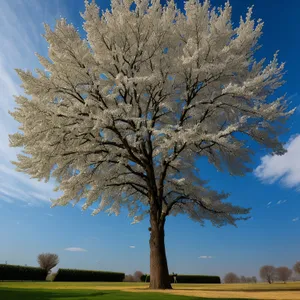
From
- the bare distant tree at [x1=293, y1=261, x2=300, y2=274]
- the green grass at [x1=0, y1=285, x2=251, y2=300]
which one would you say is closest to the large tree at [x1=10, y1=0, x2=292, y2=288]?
the green grass at [x1=0, y1=285, x2=251, y2=300]

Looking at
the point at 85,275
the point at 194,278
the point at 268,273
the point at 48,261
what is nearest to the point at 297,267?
the point at 268,273

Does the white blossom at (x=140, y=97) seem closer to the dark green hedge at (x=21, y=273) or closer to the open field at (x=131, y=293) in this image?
the open field at (x=131, y=293)

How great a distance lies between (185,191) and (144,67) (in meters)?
6.94

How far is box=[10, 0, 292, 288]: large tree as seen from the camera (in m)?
15.4

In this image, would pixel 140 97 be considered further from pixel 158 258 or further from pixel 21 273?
pixel 21 273

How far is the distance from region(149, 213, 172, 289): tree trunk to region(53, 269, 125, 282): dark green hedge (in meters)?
19.6

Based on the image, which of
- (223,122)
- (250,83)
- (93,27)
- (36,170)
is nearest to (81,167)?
(36,170)

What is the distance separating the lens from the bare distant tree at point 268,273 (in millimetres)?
34406

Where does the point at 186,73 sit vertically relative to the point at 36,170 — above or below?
above

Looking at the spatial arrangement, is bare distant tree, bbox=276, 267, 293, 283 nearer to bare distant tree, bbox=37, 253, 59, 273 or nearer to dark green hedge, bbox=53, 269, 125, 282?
dark green hedge, bbox=53, 269, 125, 282

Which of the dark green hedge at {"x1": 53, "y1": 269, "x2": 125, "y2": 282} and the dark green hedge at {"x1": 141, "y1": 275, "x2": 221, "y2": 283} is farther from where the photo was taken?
the dark green hedge at {"x1": 141, "y1": 275, "x2": 221, "y2": 283}

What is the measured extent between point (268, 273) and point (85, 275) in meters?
19.5

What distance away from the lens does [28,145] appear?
623 inches

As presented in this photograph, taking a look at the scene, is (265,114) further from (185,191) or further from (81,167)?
(81,167)
